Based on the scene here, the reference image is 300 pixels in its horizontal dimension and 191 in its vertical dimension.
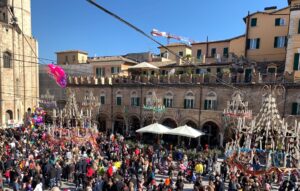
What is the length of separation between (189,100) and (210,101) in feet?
6.71

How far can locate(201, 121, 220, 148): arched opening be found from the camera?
22064 millimetres

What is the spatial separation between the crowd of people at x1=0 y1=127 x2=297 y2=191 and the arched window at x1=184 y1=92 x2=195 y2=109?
6.89 m

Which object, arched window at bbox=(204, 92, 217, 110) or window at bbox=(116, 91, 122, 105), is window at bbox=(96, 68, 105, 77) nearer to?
window at bbox=(116, 91, 122, 105)

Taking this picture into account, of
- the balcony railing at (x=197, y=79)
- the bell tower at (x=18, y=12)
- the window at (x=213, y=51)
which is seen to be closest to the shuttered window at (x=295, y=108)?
the balcony railing at (x=197, y=79)

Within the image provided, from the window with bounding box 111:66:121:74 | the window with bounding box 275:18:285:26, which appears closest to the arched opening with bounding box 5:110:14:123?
the window with bounding box 111:66:121:74

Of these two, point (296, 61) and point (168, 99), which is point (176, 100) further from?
point (296, 61)

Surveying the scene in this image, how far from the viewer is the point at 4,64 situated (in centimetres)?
3070

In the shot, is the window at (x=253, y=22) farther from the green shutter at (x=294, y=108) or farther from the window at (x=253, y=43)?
the green shutter at (x=294, y=108)

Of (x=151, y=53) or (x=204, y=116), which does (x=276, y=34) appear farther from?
(x=151, y=53)

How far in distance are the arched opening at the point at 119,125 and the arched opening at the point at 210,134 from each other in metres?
9.62

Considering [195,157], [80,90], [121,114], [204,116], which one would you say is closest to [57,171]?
[195,157]

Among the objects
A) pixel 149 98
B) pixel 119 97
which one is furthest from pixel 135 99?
pixel 119 97

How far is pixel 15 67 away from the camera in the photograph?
31969 mm

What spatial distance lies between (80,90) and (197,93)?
16.0 m
